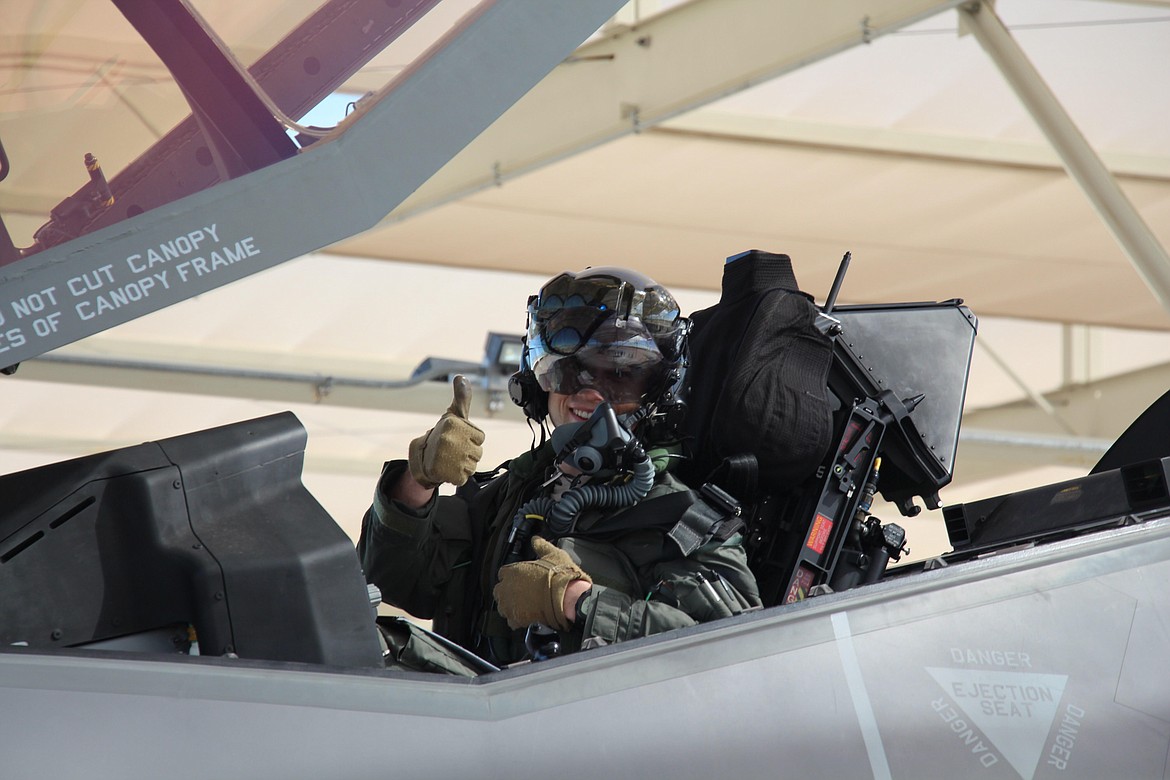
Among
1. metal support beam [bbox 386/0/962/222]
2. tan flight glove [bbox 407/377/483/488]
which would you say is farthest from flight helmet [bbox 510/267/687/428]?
metal support beam [bbox 386/0/962/222]

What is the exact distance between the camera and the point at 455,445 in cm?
208

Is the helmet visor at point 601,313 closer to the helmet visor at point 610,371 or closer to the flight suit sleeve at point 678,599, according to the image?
the helmet visor at point 610,371

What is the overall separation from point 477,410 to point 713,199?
191 centimetres

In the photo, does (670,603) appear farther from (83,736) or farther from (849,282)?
(849,282)

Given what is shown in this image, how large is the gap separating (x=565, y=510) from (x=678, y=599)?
11.7 inches

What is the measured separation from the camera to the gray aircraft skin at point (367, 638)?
4.06 ft

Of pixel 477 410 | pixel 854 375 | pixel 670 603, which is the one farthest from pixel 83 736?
pixel 477 410

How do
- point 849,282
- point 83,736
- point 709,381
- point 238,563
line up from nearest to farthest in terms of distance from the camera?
1. point 83,736
2. point 238,563
3. point 709,381
4. point 849,282

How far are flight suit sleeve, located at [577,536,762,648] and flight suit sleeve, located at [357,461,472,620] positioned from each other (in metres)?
0.45

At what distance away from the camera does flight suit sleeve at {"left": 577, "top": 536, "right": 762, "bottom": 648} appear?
1.79 meters

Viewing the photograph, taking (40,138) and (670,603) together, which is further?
(670,603)

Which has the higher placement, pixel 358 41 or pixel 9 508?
pixel 358 41

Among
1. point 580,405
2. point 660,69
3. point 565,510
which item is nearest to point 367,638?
point 565,510

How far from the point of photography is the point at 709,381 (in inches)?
96.2
